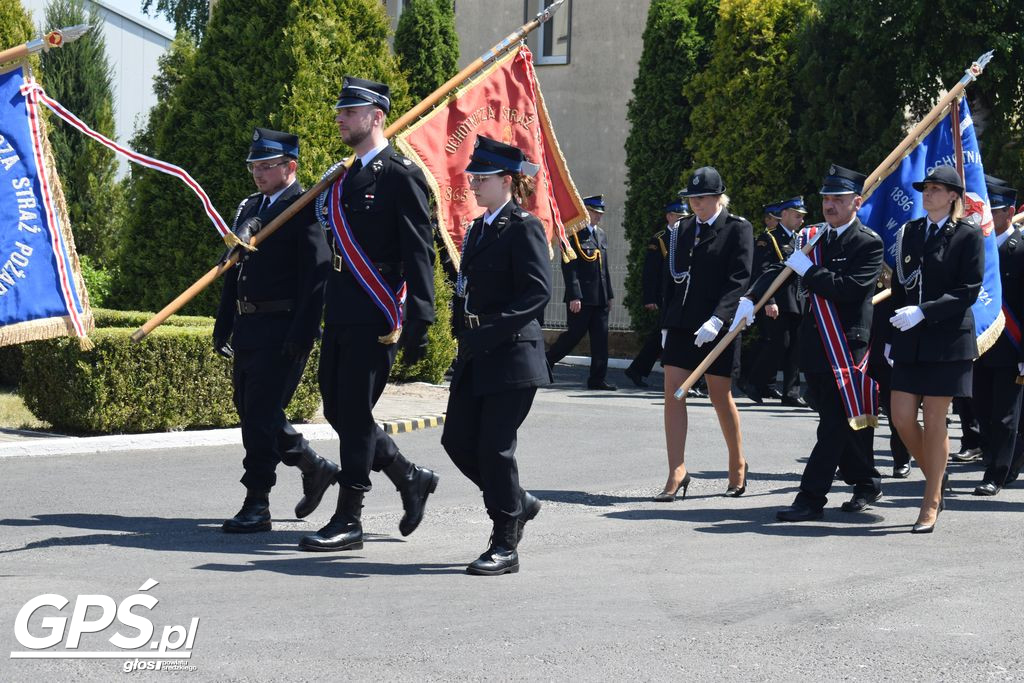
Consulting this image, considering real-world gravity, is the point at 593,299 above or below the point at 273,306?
below

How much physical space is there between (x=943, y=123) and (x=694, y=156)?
9756 millimetres

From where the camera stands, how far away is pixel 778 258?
15.3 meters

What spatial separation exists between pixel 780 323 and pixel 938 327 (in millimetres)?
7532

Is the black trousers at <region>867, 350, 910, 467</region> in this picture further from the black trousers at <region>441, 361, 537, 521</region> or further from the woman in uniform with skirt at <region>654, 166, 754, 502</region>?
the black trousers at <region>441, 361, 537, 521</region>

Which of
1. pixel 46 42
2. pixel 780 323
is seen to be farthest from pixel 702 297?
pixel 780 323

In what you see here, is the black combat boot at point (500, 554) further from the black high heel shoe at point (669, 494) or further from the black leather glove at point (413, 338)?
the black high heel shoe at point (669, 494)

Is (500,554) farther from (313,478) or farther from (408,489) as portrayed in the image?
(313,478)

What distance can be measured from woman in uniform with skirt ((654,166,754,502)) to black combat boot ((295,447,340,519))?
2.25m

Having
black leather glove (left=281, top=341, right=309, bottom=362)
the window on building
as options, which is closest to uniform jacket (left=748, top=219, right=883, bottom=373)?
black leather glove (left=281, top=341, right=309, bottom=362)

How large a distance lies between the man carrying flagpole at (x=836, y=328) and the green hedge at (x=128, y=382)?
4899mm

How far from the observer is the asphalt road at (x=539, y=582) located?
5.39 metres

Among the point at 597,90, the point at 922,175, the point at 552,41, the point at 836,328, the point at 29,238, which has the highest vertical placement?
the point at 552,41

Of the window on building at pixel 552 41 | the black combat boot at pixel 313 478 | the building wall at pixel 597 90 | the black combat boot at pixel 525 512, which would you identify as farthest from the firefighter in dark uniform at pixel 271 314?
the window on building at pixel 552 41

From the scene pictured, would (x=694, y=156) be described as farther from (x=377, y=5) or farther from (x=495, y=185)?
(x=495, y=185)
